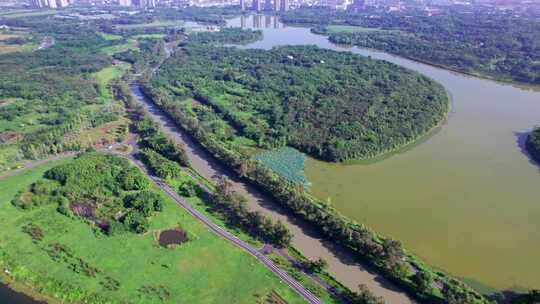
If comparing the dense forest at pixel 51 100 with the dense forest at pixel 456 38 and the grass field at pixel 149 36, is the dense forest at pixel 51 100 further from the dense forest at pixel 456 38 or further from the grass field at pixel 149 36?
the dense forest at pixel 456 38

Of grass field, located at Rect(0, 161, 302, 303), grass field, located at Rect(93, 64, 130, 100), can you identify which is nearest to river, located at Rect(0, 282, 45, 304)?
grass field, located at Rect(0, 161, 302, 303)

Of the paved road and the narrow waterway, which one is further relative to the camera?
the narrow waterway

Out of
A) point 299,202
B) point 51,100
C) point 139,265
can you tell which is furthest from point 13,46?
point 299,202

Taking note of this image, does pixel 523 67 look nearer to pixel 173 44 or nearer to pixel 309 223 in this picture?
pixel 309 223

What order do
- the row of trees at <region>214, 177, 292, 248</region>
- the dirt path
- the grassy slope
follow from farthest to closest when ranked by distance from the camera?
the grassy slope, the dirt path, the row of trees at <region>214, 177, 292, 248</region>

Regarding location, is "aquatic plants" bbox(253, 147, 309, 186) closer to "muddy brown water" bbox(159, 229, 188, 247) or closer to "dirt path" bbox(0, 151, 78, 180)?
"muddy brown water" bbox(159, 229, 188, 247)

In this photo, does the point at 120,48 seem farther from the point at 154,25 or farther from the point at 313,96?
the point at 313,96
